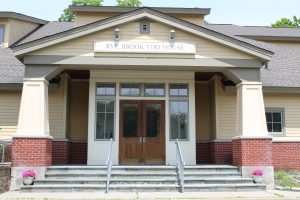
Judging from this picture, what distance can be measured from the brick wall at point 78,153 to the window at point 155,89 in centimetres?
347

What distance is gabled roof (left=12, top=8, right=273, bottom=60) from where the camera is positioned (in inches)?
526

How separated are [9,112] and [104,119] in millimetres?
4120

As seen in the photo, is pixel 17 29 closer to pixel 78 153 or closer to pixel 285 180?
pixel 78 153

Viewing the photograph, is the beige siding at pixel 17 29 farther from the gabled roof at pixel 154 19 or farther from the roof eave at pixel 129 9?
the gabled roof at pixel 154 19

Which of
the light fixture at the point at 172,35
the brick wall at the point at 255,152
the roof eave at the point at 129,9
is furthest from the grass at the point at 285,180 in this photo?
the roof eave at the point at 129,9

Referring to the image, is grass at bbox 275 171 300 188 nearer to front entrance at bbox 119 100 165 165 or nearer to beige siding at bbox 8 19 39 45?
front entrance at bbox 119 100 165 165

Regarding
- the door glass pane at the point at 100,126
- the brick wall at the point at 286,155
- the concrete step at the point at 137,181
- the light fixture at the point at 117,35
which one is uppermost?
the light fixture at the point at 117,35

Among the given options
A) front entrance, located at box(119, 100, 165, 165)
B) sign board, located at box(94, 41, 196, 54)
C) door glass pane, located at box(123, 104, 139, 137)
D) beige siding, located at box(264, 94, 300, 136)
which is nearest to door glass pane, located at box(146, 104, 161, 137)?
front entrance, located at box(119, 100, 165, 165)

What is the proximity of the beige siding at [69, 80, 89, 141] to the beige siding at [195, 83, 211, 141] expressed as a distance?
4.73 metres

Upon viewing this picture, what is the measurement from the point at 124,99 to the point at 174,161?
307 centimetres

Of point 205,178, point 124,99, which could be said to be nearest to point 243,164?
point 205,178

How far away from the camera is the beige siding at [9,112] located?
15992 millimetres

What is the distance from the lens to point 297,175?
1484 centimetres

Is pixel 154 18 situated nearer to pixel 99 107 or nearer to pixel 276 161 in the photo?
pixel 99 107
